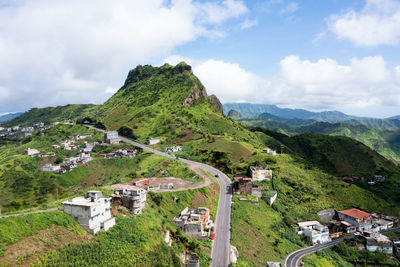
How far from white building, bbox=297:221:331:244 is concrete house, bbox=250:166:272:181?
777 inches

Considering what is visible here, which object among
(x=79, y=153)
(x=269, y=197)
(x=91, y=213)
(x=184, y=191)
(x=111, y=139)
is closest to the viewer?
(x=91, y=213)

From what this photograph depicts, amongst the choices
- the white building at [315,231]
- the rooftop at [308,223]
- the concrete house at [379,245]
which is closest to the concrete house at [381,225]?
the concrete house at [379,245]

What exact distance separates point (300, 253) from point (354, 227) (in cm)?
2997

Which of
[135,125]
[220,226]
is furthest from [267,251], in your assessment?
[135,125]

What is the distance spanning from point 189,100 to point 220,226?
15131cm

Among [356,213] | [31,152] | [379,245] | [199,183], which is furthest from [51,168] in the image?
[379,245]

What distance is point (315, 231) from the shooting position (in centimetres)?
6662

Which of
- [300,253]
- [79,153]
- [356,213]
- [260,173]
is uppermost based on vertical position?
[79,153]

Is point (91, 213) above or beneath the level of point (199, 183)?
above

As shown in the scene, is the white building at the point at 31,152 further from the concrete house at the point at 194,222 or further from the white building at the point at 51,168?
the concrete house at the point at 194,222

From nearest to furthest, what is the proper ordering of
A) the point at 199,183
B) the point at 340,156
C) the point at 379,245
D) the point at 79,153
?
the point at 379,245, the point at 199,183, the point at 79,153, the point at 340,156

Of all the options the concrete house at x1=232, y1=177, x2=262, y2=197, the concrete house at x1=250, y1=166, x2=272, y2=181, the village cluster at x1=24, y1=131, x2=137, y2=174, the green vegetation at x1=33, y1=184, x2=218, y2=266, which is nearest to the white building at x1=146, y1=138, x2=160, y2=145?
the village cluster at x1=24, y1=131, x2=137, y2=174

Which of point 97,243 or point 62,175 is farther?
point 62,175

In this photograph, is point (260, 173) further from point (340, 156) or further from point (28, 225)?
point (340, 156)
